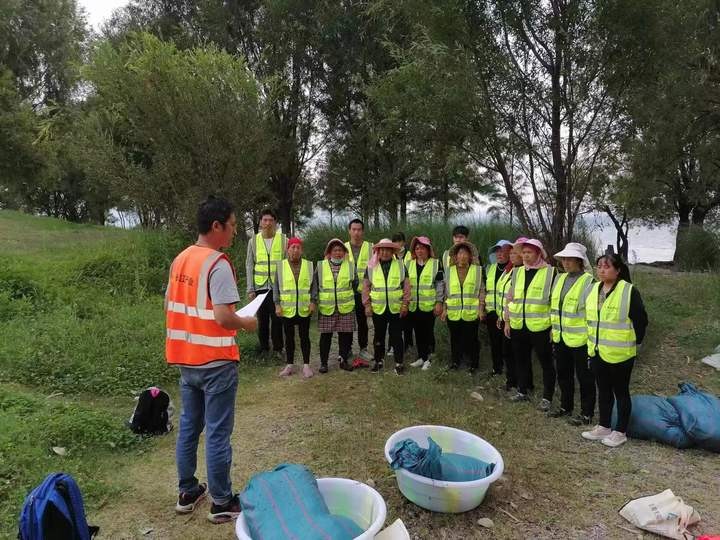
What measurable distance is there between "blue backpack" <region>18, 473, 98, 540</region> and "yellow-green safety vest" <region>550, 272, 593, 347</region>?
398 cm

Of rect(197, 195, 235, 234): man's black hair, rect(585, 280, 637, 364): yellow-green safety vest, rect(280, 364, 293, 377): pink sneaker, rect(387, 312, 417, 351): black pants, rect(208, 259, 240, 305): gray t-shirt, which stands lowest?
rect(280, 364, 293, 377): pink sneaker

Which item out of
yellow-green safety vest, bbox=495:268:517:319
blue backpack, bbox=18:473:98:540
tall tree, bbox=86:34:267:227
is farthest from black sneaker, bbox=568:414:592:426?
tall tree, bbox=86:34:267:227

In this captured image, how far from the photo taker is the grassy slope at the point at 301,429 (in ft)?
10.7

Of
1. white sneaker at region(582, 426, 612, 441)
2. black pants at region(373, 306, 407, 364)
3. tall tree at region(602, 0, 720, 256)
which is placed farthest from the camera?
black pants at region(373, 306, 407, 364)

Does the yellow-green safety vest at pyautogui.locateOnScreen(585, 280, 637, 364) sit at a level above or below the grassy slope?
above

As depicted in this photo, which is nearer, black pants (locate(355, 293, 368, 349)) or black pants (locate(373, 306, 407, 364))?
black pants (locate(373, 306, 407, 364))

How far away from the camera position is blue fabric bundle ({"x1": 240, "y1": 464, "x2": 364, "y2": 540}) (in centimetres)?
231

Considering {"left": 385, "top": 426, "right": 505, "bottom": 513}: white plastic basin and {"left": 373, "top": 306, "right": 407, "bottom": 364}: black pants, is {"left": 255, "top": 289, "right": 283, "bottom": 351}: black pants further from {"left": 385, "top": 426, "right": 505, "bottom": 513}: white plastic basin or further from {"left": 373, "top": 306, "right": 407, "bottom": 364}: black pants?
{"left": 385, "top": 426, "right": 505, "bottom": 513}: white plastic basin

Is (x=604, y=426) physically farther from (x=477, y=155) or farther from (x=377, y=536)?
(x=477, y=155)

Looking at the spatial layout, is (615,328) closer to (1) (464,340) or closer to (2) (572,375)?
(2) (572,375)

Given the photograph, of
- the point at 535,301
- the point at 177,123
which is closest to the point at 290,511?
the point at 535,301

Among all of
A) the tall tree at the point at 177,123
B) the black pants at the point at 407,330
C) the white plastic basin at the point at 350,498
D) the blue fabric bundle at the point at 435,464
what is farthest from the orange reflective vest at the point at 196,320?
the tall tree at the point at 177,123

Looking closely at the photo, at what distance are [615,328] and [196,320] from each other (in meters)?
3.30

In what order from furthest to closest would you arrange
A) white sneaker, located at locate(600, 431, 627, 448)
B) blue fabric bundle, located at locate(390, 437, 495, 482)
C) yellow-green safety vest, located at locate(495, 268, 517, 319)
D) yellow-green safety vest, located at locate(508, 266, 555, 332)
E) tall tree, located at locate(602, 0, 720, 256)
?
1. tall tree, located at locate(602, 0, 720, 256)
2. yellow-green safety vest, located at locate(495, 268, 517, 319)
3. yellow-green safety vest, located at locate(508, 266, 555, 332)
4. white sneaker, located at locate(600, 431, 627, 448)
5. blue fabric bundle, located at locate(390, 437, 495, 482)
